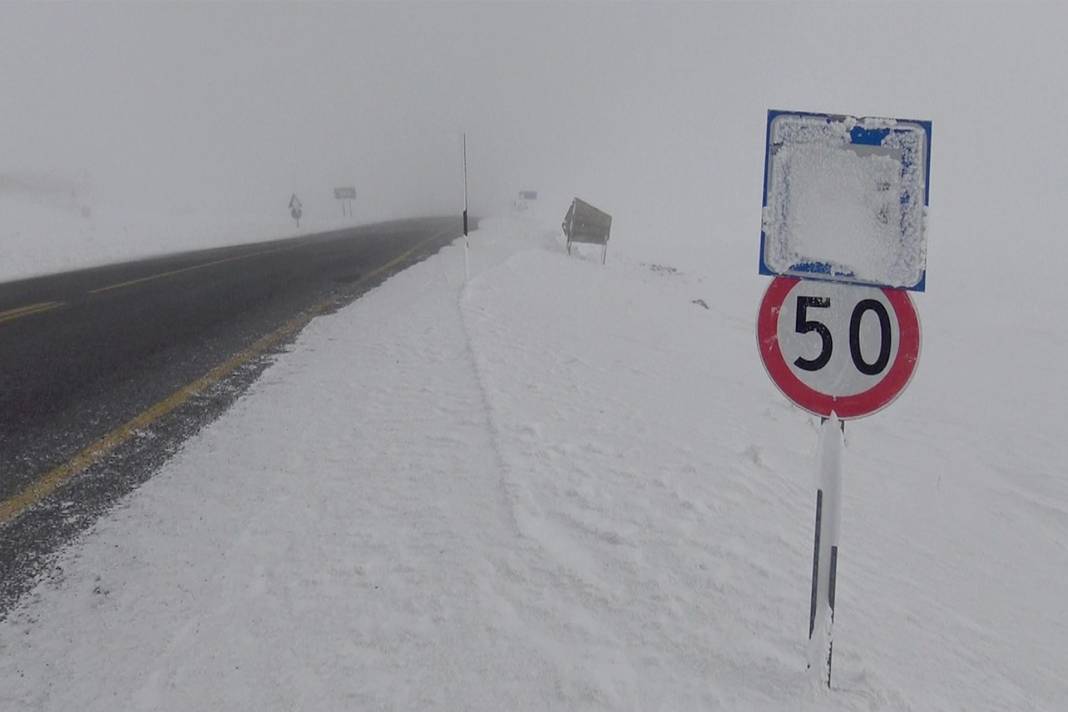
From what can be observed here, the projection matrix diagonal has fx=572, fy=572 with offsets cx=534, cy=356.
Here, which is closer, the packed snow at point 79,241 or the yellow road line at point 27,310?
the yellow road line at point 27,310

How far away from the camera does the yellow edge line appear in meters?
2.80

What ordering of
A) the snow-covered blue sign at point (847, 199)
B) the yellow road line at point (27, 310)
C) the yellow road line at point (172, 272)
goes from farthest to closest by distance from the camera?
the yellow road line at point (172, 272) < the yellow road line at point (27, 310) < the snow-covered blue sign at point (847, 199)

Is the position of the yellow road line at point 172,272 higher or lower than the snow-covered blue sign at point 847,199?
lower

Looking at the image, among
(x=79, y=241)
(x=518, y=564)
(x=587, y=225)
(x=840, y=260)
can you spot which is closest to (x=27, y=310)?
(x=518, y=564)

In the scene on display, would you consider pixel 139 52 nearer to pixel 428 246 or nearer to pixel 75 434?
pixel 428 246

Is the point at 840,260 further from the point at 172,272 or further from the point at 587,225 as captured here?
the point at 587,225

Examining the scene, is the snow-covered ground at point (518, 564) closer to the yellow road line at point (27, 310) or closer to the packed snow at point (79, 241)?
the yellow road line at point (27, 310)

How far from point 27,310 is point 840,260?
8935 millimetres

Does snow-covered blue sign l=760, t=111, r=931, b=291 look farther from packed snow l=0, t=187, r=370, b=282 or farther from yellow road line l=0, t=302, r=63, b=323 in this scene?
packed snow l=0, t=187, r=370, b=282

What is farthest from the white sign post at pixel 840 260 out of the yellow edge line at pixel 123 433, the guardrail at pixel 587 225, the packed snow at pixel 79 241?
the guardrail at pixel 587 225

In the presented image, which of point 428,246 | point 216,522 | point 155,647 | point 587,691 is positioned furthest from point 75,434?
point 428,246

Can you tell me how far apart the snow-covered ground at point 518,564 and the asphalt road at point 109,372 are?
0.24 meters

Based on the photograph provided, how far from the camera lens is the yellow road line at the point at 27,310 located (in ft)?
21.9

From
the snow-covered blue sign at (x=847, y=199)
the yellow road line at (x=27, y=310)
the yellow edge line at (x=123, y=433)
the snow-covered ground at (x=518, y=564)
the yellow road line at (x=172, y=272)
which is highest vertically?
the snow-covered blue sign at (x=847, y=199)
